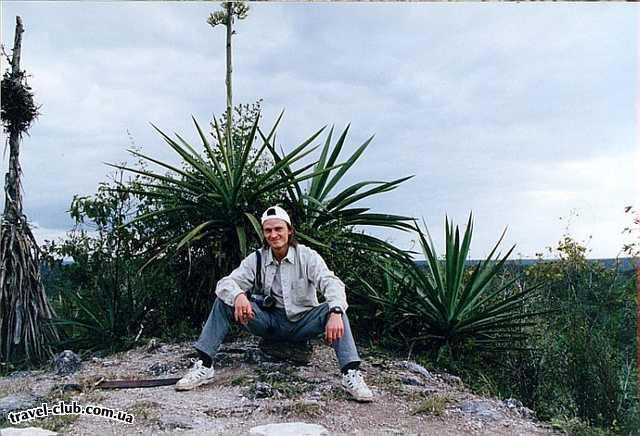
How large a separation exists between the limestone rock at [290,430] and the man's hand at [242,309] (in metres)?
→ 0.74

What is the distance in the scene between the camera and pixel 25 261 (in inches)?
224

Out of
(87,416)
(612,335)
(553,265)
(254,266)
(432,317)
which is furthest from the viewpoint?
(553,265)

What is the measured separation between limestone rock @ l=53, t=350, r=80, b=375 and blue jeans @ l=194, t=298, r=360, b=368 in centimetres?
Answer: 124

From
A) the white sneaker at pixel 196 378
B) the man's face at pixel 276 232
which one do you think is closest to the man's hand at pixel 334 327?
the man's face at pixel 276 232

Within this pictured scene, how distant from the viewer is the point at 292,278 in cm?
444

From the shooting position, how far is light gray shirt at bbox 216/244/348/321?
4.32 m

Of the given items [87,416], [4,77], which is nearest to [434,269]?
[87,416]

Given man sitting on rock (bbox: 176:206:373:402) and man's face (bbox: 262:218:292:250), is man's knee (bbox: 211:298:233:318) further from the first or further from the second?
man's face (bbox: 262:218:292:250)

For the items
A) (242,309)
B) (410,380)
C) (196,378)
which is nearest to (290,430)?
(242,309)

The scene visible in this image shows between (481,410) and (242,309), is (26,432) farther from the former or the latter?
(481,410)

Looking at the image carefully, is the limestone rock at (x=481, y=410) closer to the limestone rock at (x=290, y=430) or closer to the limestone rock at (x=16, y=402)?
the limestone rock at (x=290, y=430)

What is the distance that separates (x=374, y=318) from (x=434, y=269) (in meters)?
0.64

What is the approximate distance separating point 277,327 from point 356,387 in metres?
0.66

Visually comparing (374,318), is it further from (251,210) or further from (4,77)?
(4,77)
